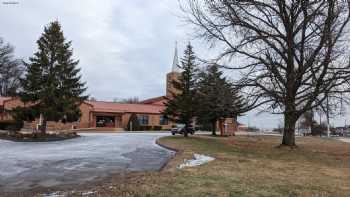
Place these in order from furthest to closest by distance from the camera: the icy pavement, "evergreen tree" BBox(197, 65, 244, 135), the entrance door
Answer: the entrance door < "evergreen tree" BBox(197, 65, 244, 135) < the icy pavement

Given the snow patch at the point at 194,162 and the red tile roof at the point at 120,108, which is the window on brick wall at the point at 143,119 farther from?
the snow patch at the point at 194,162

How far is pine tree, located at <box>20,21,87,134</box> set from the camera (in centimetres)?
2798

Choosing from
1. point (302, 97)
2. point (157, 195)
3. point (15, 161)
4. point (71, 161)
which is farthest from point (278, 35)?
point (157, 195)

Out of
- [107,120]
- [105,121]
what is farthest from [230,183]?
[107,120]

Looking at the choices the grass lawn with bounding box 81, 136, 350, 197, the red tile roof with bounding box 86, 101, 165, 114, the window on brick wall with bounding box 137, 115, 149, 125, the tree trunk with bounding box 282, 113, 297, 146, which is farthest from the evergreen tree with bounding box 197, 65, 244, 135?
the window on brick wall with bounding box 137, 115, 149, 125

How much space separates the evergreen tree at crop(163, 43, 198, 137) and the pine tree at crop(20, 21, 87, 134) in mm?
7768

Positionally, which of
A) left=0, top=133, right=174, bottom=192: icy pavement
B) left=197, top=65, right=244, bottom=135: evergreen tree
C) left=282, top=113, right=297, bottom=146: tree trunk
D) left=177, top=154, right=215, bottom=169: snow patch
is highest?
left=197, top=65, right=244, bottom=135: evergreen tree

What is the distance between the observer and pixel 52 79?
28188 millimetres

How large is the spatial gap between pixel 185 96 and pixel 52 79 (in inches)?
396

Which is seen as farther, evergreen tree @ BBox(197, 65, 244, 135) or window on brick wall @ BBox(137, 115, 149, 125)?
window on brick wall @ BBox(137, 115, 149, 125)

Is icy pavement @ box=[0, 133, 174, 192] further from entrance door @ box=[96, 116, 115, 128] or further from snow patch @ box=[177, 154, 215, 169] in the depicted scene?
entrance door @ box=[96, 116, 115, 128]

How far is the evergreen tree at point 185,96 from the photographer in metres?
30.7

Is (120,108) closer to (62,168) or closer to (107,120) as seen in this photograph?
(107,120)

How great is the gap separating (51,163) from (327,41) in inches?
571
